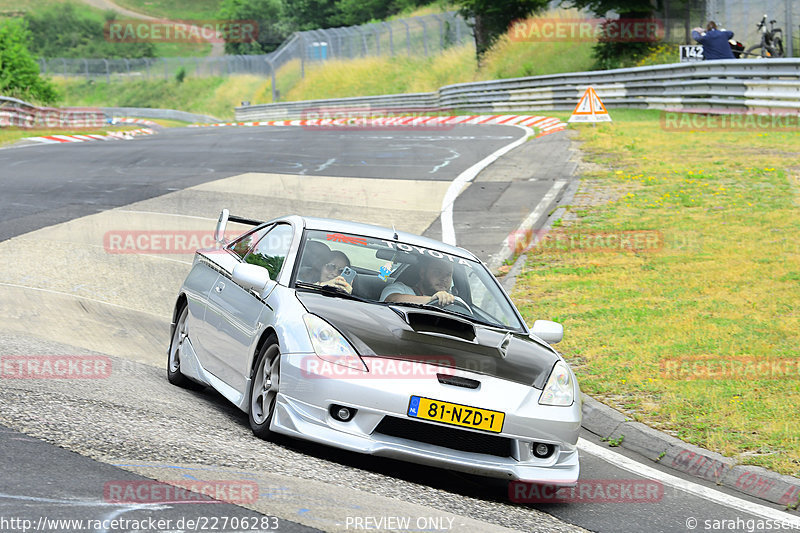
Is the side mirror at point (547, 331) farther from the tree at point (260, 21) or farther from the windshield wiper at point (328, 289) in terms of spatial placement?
the tree at point (260, 21)

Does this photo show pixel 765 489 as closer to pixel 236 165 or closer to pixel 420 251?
pixel 420 251

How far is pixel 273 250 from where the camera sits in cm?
739

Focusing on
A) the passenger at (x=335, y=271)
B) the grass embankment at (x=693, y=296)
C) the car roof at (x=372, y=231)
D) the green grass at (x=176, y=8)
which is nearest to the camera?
the passenger at (x=335, y=271)

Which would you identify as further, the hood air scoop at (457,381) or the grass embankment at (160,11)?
the grass embankment at (160,11)

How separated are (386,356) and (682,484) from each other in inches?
87.3

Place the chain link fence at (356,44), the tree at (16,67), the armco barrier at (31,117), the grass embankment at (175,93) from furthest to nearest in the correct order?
the grass embankment at (175,93)
the chain link fence at (356,44)
the tree at (16,67)
the armco barrier at (31,117)

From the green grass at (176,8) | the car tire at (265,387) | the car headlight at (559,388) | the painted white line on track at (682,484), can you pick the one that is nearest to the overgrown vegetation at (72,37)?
the green grass at (176,8)

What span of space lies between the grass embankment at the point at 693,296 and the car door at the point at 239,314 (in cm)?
287

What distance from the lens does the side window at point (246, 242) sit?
7.80 meters

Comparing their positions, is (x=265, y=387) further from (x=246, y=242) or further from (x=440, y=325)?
(x=246, y=242)

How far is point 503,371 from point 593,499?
962mm

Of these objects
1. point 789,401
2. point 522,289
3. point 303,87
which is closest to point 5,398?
point 789,401

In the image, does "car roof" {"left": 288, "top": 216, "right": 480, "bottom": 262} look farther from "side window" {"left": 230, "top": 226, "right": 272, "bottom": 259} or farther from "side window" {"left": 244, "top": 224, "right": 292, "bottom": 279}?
"side window" {"left": 230, "top": 226, "right": 272, "bottom": 259}

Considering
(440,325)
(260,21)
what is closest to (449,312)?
(440,325)
